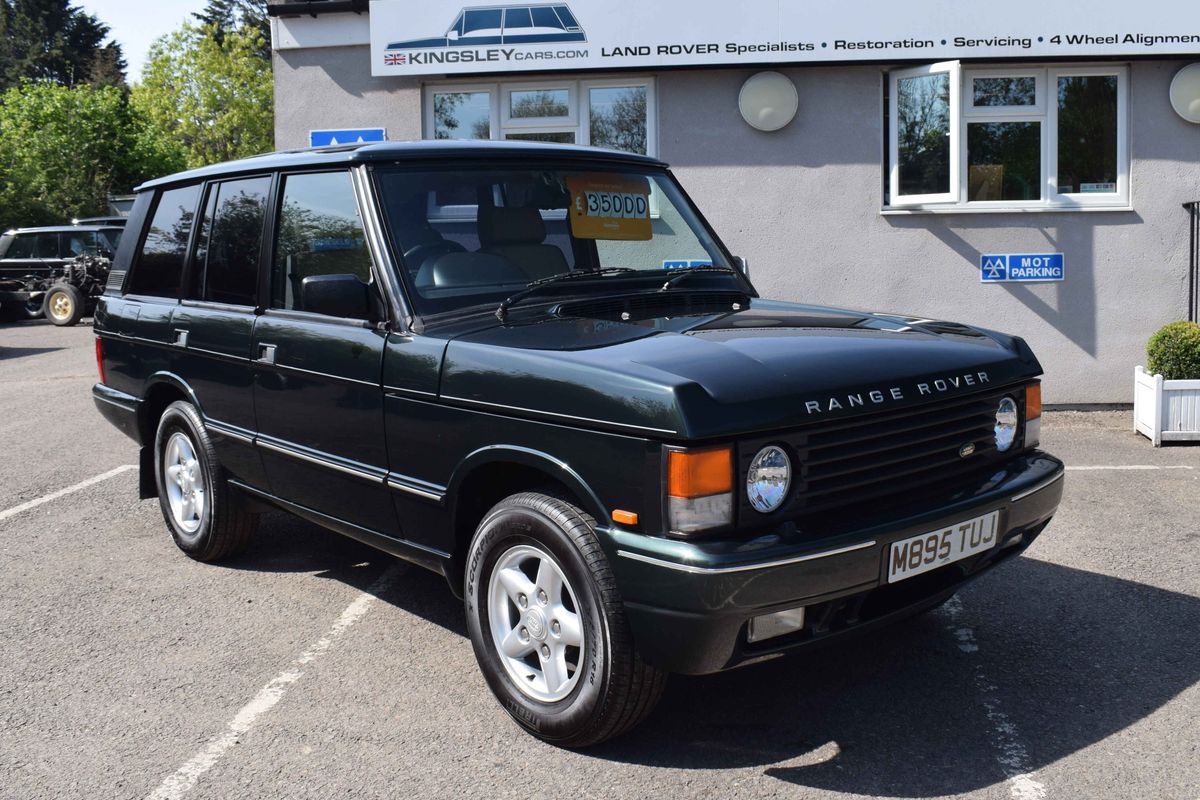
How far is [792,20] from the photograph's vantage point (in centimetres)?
955

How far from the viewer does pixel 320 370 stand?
170 inches

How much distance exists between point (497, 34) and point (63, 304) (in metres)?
14.0

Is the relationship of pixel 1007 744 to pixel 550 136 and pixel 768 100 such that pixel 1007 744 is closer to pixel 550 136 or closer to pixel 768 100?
pixel 768 100

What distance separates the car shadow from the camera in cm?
342

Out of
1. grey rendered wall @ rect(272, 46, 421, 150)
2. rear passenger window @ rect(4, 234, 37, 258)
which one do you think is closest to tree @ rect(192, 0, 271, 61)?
rear passenger window @ rect(4, 234, 37, 258)

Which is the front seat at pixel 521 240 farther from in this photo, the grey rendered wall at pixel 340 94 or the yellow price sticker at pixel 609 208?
the grey rendered wall at pixel 340 94

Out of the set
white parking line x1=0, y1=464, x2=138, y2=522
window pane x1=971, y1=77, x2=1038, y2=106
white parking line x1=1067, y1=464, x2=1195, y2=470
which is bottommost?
white parking line x1=0, y1=464, x2=138, y2=522

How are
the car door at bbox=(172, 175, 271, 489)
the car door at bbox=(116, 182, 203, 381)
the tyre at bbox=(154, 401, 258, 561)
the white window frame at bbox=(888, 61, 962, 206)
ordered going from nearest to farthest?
the car door at bbox=(172, 175, 271, 489), the tyre at bbox=(154, 401, 258, 561), the car door at bbox=(116, 182, 203, 381), the white window frame at bbox=(888, 61, 962, 206)

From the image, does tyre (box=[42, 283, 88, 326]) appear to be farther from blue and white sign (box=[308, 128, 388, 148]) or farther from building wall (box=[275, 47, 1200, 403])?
building wall (box=[275, 47, 1200, 403])

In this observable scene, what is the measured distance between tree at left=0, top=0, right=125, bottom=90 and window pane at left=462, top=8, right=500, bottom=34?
63.2 m

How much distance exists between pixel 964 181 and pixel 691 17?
8.98 ft

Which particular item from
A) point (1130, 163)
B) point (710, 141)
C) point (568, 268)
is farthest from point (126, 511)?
point (1130, 163)

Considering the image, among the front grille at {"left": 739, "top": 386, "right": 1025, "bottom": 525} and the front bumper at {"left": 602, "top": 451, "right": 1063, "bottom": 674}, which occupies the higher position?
the front grille at {"left": 739, "top": 386, "right": 1025, "bottom": 525}

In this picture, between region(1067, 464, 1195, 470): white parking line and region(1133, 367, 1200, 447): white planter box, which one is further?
region(1133, 367, 1200, 447): white planter box
